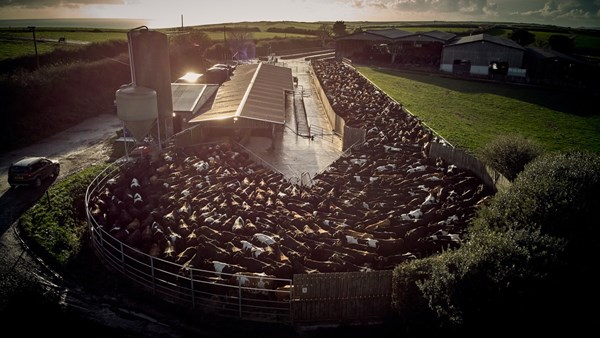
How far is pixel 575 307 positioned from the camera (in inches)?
447

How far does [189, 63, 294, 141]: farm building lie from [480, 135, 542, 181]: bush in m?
14.8

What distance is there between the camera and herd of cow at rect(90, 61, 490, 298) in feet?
53.3

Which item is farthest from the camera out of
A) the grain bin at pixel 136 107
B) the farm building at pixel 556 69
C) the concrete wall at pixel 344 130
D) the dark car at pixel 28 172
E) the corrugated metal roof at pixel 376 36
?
the corrugated metal roof at pixel 376 36

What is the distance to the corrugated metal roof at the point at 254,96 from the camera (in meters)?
32.0

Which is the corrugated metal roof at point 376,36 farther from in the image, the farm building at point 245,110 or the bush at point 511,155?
the bush at point 511,155

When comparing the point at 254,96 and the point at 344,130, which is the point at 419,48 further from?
the point at 344,130

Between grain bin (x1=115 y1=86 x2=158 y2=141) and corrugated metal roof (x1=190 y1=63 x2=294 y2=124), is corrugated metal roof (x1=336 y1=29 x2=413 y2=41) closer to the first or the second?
corrugated metal roof (x1=190 y1=63 x2=294 y2=124)

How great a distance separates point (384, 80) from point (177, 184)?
43.6 metres

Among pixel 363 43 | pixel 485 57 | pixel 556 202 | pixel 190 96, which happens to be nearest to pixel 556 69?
pixel 485 57

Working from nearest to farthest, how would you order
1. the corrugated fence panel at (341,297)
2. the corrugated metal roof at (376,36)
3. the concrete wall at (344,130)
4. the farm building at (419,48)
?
1. the corrugated fence panel at (341,297)
2. the concrete wall at (344,130)
3. the farm building at (419,48)
4. the corrugated metal roof at (376,36)

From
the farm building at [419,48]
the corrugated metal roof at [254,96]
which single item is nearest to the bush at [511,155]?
the corrugated metal roof at [254,96]

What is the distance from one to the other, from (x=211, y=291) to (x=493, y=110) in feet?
131

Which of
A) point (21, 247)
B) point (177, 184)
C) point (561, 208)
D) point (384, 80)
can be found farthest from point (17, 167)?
point (384, 80)

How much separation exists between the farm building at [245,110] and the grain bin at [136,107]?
6.12 metres
